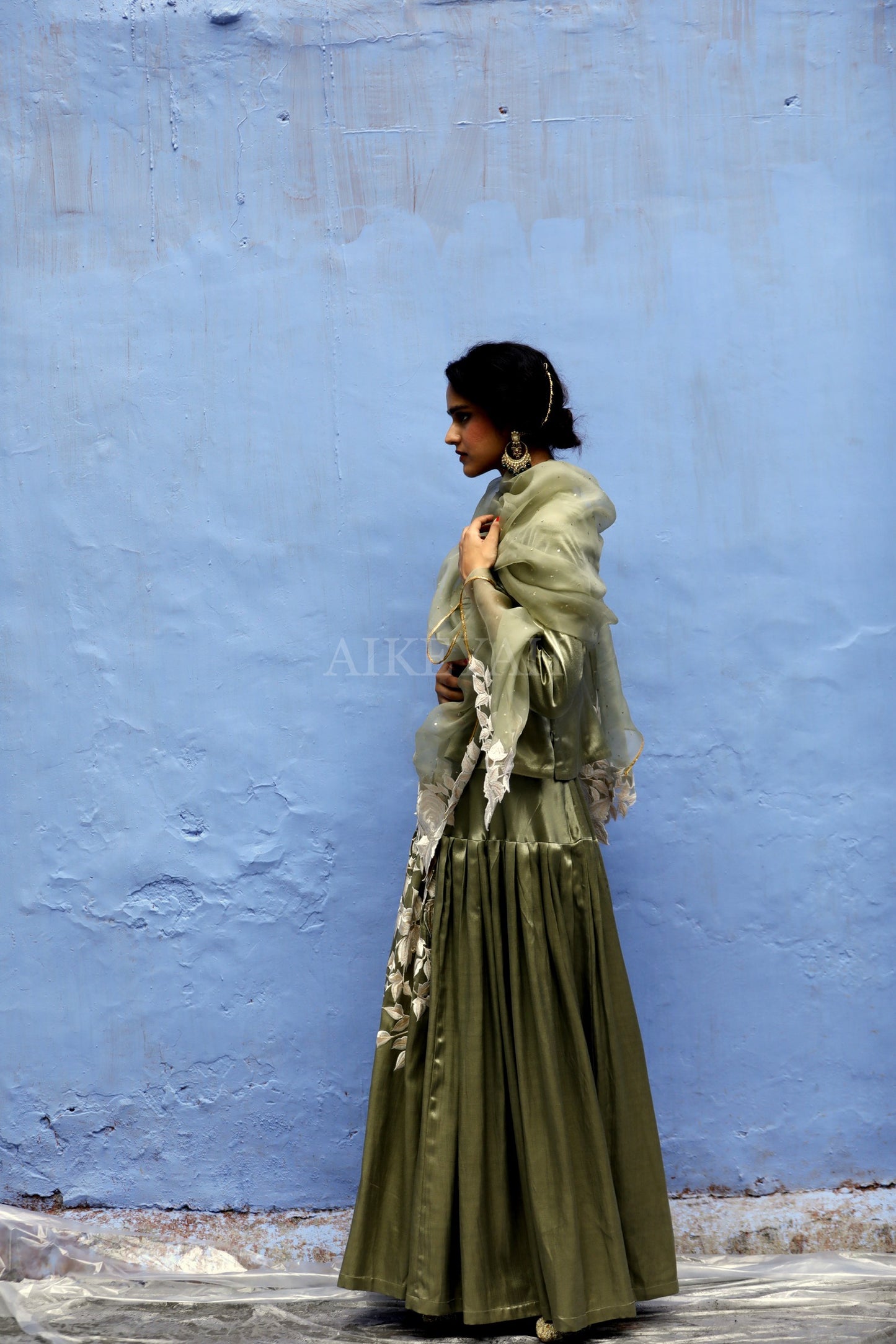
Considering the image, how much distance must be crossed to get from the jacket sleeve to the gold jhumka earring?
27 centimetres

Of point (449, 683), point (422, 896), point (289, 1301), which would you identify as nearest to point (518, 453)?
point (449, 683)

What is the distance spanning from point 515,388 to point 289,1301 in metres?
2.00

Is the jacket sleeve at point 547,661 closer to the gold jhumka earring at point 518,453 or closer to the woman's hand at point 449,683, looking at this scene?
the woman's hand at point 449,683

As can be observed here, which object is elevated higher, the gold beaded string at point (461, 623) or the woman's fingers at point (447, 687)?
the gold beaded string at point (461, 623)

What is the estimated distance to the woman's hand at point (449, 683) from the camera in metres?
2.36

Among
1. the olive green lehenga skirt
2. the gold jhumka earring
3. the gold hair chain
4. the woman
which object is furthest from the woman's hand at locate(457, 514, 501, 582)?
the olive green lehenga skirt

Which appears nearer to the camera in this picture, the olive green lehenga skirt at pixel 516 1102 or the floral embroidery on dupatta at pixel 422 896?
the olive green lehenga skirt at pixel 516 1102

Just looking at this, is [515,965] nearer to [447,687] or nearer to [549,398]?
[447,687]

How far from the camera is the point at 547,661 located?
220 centimetres

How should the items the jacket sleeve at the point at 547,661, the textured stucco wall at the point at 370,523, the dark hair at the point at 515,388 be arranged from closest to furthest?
the jacket sleeve at the point at 547,661 → the dark hair at the point at 515,388 → the textured stucco wall at the point at 370,523

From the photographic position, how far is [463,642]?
241 cm

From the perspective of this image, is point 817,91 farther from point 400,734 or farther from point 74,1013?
point 74,1013

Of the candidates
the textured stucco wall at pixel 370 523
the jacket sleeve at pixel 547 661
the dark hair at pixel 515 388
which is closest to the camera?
the jacket sleeve at pixel 547 661

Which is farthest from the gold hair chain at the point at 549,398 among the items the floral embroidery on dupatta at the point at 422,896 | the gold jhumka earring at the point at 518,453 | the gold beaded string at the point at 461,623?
the floral embroidery on dupatta at the point at 422,896
